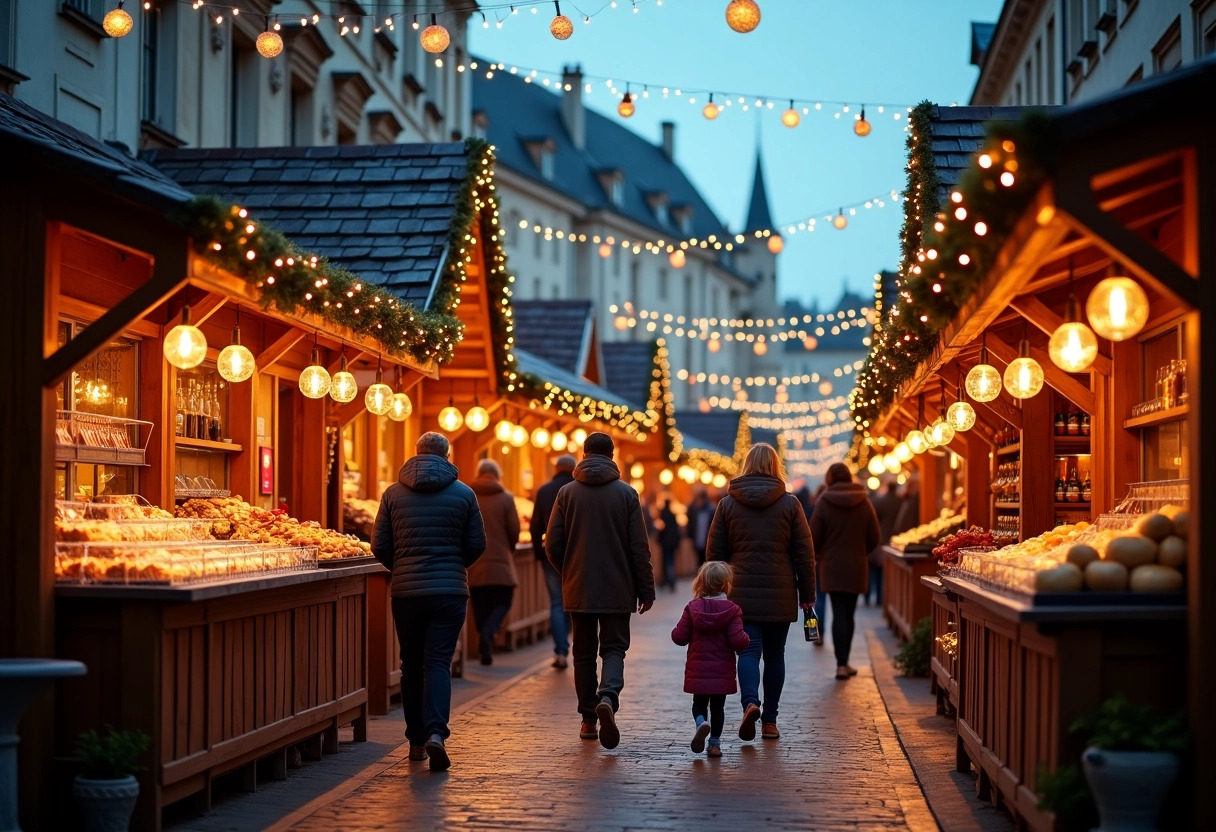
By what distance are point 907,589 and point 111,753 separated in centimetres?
1231

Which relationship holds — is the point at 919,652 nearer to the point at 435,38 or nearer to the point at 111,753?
the point at 435,38

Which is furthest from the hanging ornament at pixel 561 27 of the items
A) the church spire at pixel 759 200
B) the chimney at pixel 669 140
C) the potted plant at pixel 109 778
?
the church spire at pixel 759 200

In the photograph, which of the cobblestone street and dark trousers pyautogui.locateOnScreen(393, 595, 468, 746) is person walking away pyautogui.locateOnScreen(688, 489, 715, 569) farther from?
dark trousers pyautogui.locateOnScreen(393, 595, 468, 746)

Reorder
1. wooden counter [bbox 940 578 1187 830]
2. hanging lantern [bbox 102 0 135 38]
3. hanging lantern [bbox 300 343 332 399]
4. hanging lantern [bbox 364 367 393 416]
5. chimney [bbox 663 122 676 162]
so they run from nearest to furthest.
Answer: wooden counter [bbox 940 578 1187 830] < hanging lantern [bbox 300 343 332 399] < hanging lantern [bbox 364 367 393 416] < hanging lantern [bbox 102 0 135 38] < chimney [bbox 663 122 676 162]

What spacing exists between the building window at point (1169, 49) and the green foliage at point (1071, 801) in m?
12.5

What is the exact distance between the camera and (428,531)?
10.5 meters

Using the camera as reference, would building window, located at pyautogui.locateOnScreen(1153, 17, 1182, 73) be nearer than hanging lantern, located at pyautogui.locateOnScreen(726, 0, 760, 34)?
No

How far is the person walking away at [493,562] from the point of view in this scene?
17172 mm

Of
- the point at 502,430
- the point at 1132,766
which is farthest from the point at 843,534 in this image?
the point at 1132,766

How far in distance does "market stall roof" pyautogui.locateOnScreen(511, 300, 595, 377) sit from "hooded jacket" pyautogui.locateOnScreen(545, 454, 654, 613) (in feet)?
81.0

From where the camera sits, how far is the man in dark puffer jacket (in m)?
10.5

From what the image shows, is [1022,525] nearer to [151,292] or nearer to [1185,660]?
[1185,660]

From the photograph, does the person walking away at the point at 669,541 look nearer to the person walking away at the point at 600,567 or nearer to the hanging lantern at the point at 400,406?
the hanging lantern at the point at 400,406

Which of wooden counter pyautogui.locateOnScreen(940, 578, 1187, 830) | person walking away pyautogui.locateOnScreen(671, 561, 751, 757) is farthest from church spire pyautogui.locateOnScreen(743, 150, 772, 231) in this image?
wooden counter pyautogui.locateOnScreen(940, 578, 1187, 830)
